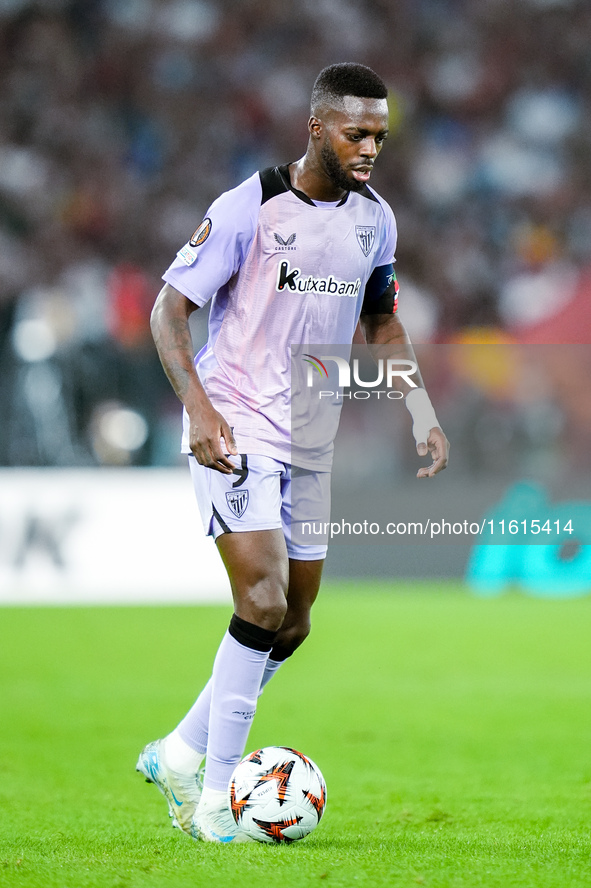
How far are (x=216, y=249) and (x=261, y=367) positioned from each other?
0.40 metres

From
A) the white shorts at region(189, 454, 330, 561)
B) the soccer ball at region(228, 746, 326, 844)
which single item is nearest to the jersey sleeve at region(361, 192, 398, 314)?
the white shorts at region(189, 454, 330, 561)

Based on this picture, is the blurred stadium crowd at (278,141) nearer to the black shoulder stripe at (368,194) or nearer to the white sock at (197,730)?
the black shoulder stripe at (368,194)

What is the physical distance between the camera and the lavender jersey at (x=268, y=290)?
144 inches

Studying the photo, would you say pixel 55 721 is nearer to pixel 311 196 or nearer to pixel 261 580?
pixel 261 580

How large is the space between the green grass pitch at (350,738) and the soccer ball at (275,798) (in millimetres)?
77

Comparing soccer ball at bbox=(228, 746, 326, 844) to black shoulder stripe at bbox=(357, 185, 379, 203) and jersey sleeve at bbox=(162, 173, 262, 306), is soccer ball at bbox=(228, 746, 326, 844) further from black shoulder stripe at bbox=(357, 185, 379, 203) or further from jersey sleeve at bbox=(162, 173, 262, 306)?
black shoulder stripe at bbox=(357, 185, 379, 203)

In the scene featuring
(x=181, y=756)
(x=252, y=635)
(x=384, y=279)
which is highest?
(x=384, y=279)

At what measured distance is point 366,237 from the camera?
386 cm

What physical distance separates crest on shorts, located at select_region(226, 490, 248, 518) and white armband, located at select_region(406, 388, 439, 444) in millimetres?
667

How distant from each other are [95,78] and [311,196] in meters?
12.1

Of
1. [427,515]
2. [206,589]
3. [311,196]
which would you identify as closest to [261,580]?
[311,196]

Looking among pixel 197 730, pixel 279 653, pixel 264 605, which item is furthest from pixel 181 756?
pixel 264 605

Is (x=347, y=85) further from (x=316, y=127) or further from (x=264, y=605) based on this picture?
(x=264, y=605)

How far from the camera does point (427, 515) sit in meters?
10.9
